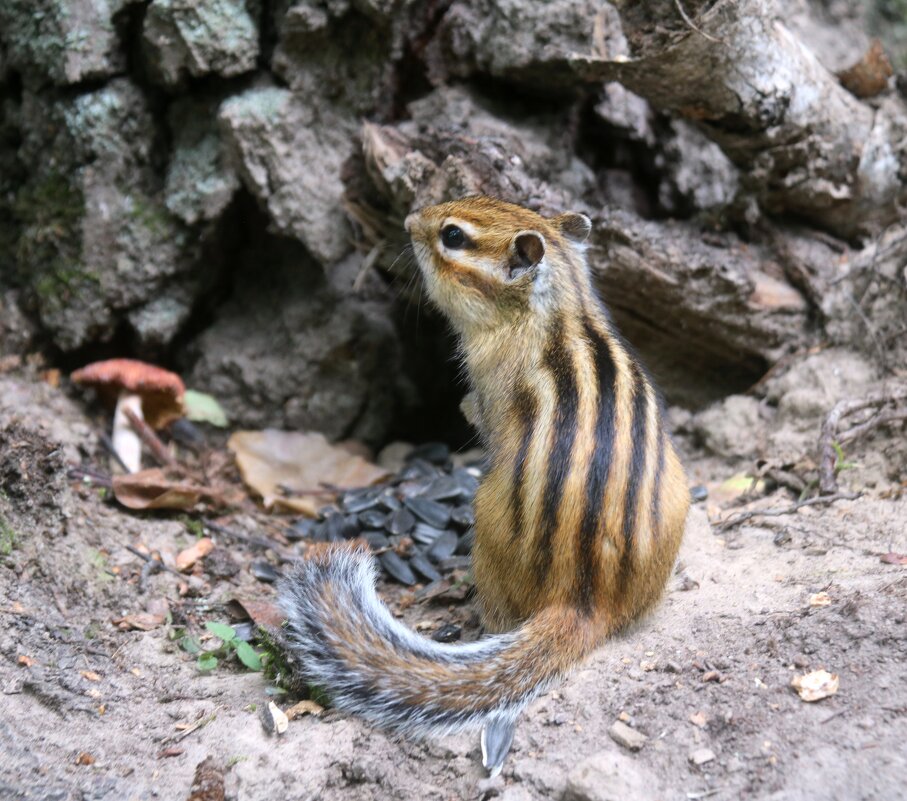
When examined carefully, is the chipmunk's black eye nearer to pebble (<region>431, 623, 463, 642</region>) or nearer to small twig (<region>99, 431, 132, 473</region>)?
pebble (<region>431, 623, 463, 642</region>)

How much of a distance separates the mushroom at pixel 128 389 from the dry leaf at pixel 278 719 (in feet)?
9.11

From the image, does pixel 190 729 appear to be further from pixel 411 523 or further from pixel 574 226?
pixel 574 226

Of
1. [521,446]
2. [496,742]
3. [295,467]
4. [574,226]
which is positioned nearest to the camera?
[496,742]

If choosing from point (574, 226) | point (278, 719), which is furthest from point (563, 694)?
point (574, 226)

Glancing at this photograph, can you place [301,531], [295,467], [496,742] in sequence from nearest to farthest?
[496,742], [301,531], [295,467]

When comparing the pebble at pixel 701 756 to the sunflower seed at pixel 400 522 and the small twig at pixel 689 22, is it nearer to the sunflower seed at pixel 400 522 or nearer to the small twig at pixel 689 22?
the sunflower seed at pixel 400 522

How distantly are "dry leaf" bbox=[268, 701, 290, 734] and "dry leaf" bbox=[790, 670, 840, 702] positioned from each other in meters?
2.05

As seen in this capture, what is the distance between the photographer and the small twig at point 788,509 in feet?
16.8

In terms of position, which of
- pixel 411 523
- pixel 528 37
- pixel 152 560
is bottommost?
pixel 152 560

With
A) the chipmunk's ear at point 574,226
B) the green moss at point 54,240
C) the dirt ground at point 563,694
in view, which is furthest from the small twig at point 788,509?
the green moss at point 54,240

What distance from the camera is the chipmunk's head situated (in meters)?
4.86

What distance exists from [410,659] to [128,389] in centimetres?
347

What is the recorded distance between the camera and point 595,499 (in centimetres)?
393

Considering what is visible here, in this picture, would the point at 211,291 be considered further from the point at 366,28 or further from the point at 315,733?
the point at 315,733
